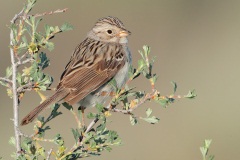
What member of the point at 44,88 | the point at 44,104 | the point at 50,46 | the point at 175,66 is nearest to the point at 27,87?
the point at 44,88

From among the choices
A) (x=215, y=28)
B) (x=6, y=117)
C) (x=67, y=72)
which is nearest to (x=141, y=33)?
(x=215, y=28)

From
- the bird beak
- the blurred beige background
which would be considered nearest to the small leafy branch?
the bird beak

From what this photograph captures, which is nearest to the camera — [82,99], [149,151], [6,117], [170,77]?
[82,99]

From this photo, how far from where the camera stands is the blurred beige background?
622 inches

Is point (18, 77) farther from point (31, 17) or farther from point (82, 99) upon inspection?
point (82, 99)

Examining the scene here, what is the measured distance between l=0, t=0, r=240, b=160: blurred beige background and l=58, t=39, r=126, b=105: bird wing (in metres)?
6.30

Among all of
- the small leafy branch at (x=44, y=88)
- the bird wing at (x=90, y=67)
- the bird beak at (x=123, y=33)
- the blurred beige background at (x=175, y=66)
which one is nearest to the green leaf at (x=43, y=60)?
the small leafy branch at (x=44, y=88)

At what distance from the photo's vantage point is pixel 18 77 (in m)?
5.67

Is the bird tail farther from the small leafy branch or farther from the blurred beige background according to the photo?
the blurred beige background

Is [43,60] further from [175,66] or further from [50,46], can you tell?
[175,66]

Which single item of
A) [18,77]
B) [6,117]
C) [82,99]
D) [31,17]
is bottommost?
[6,117]

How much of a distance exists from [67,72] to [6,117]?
32.3 feet

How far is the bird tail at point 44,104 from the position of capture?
6035mm

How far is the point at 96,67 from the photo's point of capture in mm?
7895
